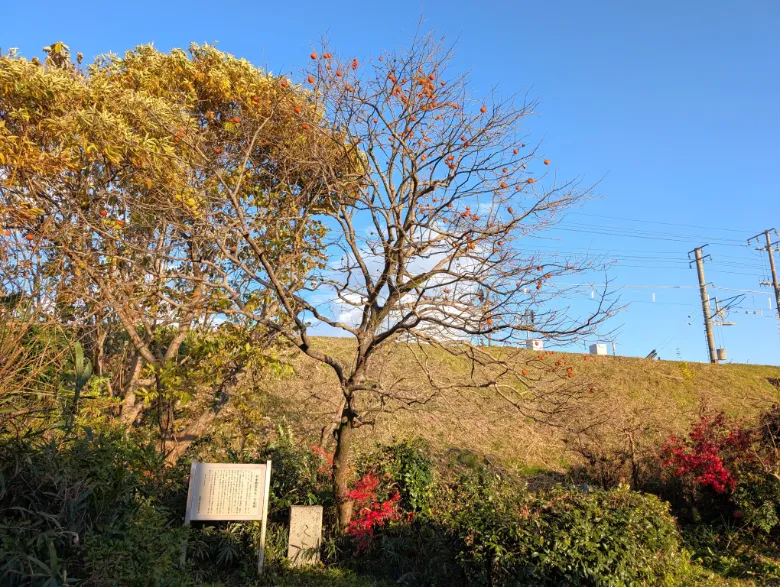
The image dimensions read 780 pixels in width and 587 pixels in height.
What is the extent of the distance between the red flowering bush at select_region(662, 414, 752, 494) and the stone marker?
6290 millimetres

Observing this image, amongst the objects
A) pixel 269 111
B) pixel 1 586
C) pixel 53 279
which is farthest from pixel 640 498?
pixel 53 279

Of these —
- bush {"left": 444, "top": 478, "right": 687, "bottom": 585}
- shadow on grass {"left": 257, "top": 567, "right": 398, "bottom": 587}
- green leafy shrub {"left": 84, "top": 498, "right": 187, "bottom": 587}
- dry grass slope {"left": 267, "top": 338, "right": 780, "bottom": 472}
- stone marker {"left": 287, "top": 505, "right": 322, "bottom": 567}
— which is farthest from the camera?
dry grass slope {"left": 267, "top": 338, "right": 780, "bottom": 472}

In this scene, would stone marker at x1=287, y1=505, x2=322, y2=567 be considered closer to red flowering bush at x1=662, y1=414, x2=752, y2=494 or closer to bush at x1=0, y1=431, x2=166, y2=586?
bush at x1=0, y1=431, x2=166, y2=586

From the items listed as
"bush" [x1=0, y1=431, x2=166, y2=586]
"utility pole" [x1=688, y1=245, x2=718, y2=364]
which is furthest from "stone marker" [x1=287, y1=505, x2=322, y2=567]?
"utility pole" [x1=688, y1=245, x2=718, y2=364]

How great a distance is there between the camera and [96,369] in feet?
30.0

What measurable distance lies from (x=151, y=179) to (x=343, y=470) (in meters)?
4.94

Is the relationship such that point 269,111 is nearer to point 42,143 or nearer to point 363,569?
point 42,143

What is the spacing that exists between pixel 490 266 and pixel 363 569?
4.28 metres

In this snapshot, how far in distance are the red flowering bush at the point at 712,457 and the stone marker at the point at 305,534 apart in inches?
248

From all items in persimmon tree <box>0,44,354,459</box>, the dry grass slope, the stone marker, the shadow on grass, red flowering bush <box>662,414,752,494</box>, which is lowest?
the shadow on grass

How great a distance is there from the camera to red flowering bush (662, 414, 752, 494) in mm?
8656

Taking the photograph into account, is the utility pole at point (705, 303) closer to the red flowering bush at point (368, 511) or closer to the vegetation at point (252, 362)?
the vegetation at point (252, 362)

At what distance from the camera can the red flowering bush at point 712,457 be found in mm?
8656

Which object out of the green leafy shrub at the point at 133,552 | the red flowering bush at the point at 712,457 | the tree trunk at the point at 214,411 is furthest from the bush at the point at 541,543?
the tree trunk at the point at 214,411
